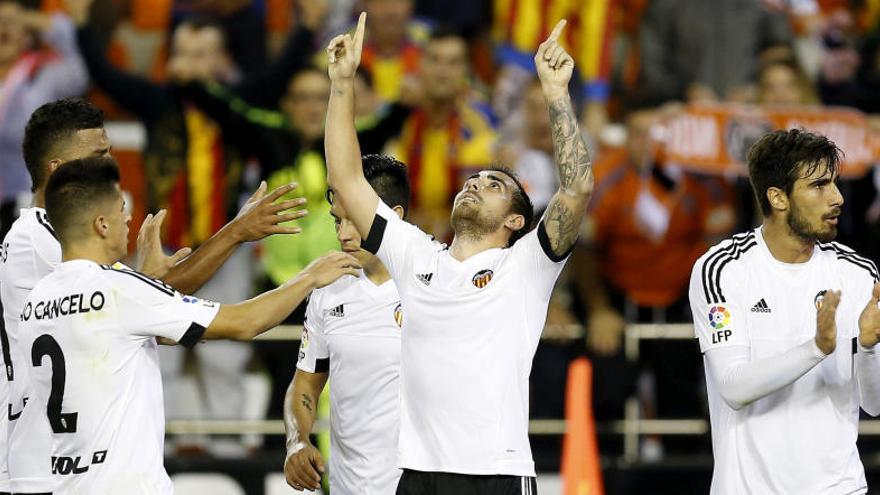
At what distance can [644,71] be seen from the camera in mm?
11883

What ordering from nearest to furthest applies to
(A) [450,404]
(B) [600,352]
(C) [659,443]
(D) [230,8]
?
(A) [450,404]
(B) [600,352]
(C) [659,443]
(D) [230,8]

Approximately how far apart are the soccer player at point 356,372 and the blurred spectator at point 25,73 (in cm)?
440

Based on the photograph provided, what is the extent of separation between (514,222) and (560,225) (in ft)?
1.43

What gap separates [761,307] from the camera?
21.9 ft

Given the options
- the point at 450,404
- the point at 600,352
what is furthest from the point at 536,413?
the point at 450,404

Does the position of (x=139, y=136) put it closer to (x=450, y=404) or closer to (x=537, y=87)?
(x=537, y=87)

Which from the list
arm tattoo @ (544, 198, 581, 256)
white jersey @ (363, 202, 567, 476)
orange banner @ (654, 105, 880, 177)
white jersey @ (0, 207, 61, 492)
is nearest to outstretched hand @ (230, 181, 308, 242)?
white jersey @ (363, 202, 567, 476)

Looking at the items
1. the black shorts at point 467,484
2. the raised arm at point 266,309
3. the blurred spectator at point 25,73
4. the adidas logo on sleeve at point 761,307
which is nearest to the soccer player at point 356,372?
the raised arm at point 266,309

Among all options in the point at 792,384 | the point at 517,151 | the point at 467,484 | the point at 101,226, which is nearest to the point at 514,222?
the point at 467,484

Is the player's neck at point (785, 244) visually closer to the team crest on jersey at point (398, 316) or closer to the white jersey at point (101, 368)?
the team crest on jersey at point (398, 316)

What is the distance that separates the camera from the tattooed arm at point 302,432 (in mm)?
7051

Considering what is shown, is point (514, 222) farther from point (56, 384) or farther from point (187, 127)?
point (187, 127)

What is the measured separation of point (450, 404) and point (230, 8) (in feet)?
21.5

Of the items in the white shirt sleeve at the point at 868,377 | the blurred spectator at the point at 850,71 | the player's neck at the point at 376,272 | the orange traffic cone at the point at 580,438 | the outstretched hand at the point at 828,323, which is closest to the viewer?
the outstretched hand at the point at 828,323
